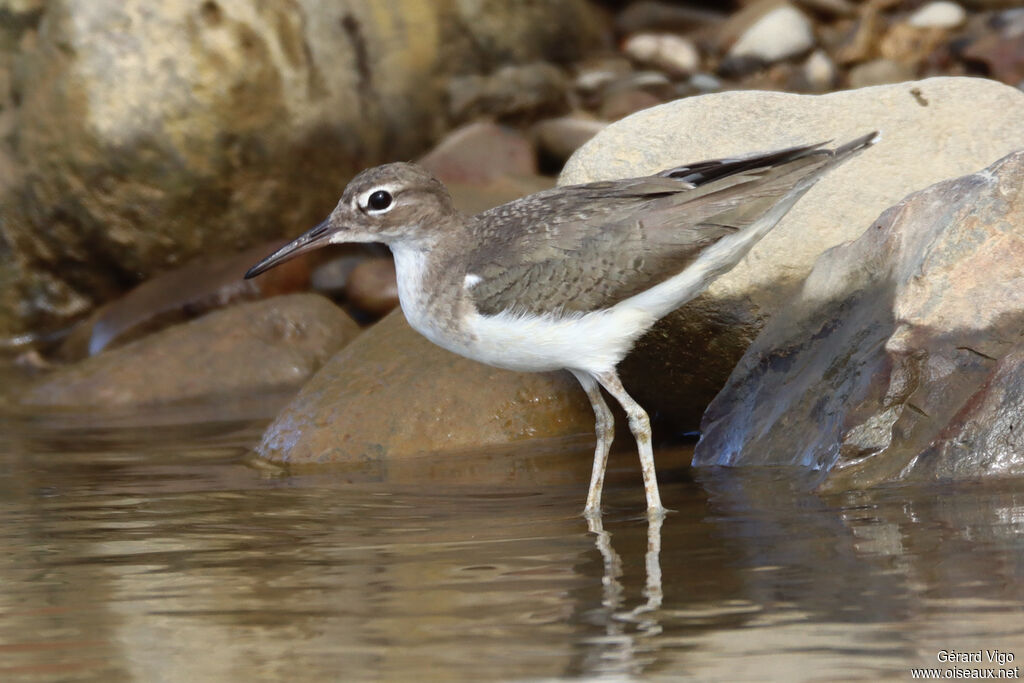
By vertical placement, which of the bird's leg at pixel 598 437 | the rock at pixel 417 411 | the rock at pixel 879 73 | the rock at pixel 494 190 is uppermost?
the bird's leg at pixel 598 437

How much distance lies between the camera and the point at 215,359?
1048 cm

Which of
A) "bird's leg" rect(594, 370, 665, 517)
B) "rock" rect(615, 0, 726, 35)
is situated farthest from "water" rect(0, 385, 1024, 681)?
"rock" rect(615, 0, 726, 35)

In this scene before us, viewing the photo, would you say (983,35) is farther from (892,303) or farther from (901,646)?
(901,646)

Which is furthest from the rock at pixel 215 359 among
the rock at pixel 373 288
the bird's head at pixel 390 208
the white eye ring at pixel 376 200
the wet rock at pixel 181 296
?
the white eye ring at pixel 376 200

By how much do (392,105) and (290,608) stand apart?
910 cm

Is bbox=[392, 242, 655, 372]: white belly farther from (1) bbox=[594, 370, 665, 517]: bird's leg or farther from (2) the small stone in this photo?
(2) the small stone

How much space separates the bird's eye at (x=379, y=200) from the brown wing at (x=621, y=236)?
54 centimetres

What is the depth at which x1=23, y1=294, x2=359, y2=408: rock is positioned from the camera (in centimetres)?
1030

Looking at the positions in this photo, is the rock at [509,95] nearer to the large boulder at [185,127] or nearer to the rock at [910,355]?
the large boulder at [185,127]

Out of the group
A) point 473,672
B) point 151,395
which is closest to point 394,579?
point 473,672

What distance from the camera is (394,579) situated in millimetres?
5203

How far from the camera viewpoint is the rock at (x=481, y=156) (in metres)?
12.6

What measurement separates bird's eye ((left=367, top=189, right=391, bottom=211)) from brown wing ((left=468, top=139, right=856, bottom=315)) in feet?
1.79

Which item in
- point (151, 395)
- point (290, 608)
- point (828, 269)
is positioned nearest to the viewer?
point (290, 608)
